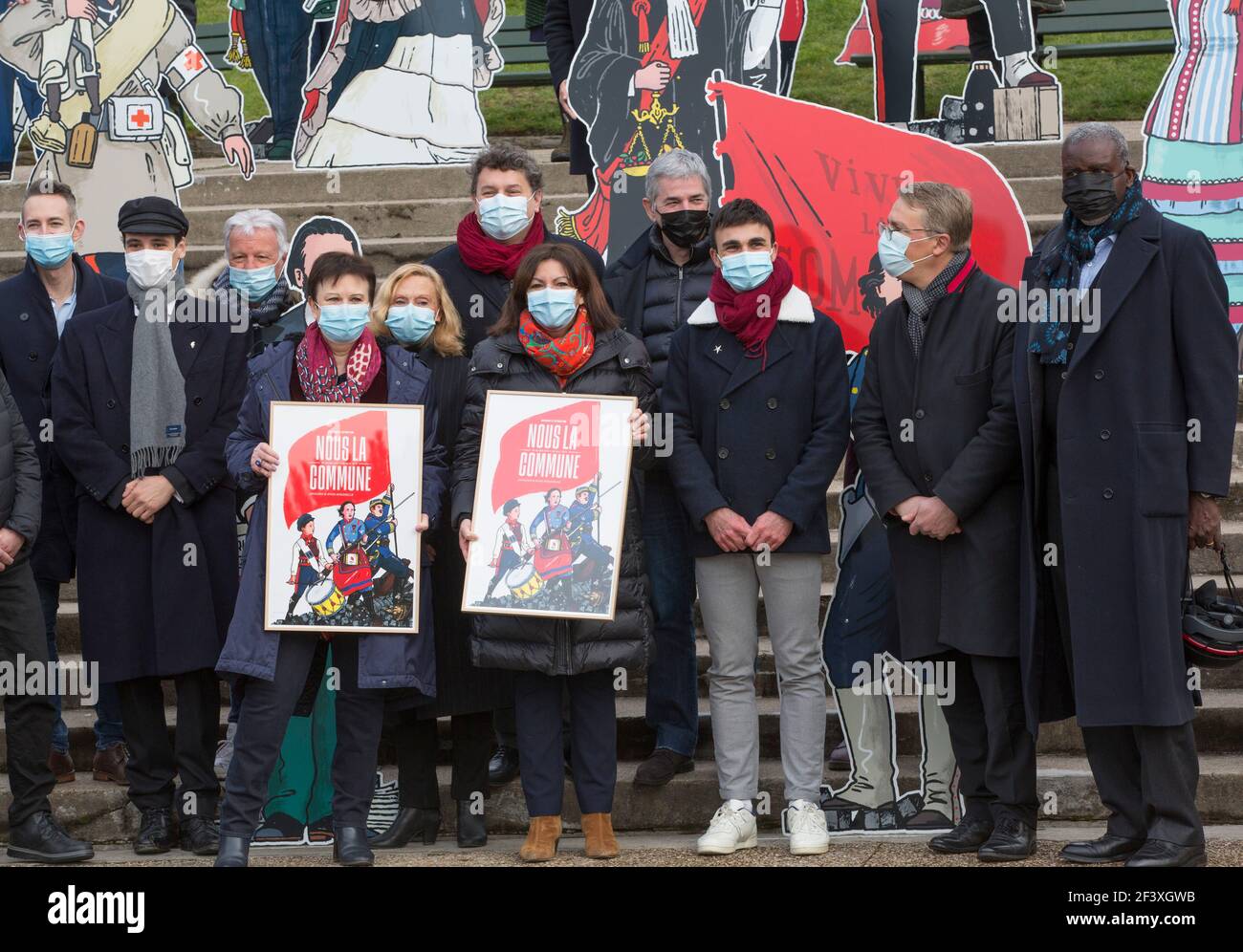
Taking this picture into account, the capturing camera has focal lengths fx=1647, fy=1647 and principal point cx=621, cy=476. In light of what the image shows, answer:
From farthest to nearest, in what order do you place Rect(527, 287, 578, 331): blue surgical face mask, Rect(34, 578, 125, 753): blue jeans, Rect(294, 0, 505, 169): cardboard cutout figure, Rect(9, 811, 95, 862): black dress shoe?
Rect(294, 0, 505, 169): cardboard cutout figure, Rect(34, 578, 125, 753): blue jeans, Rect(9, 811, 95, 862): black dress shoe, Rect(527, 287, 578, 331): blue surgical face mask

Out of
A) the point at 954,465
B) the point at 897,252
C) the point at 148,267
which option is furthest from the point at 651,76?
the point at 954,465

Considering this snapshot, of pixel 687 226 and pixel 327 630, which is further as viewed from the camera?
pixel 687 226

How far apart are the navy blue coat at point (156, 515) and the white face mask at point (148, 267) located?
12 centimetres

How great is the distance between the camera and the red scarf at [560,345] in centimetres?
585

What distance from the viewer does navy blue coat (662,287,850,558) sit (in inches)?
Answer: 232

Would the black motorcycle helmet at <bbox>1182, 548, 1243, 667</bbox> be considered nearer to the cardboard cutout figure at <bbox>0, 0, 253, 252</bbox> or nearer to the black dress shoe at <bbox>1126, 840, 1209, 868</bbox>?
the black dress shoe at <bbox>1126, 840, 1209, 868</bbox>

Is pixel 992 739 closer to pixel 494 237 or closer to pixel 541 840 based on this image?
pixel 541 840

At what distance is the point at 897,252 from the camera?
5.89 metres

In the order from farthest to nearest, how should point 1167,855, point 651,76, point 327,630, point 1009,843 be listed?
point 651,76
point 327,630
point 1009,843
point 1167,855

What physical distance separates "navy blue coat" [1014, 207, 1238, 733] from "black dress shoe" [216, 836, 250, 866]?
2.73m

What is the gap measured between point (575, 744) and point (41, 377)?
9.17 feet

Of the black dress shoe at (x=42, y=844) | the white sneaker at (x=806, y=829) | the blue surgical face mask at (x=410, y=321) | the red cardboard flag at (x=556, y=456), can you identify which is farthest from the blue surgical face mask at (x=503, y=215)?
the black dress shoe at (x=42, y=844)

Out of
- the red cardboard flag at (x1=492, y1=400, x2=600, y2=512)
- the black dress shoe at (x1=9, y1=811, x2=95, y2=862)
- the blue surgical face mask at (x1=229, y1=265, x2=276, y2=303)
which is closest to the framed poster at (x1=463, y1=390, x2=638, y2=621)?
the red cardboard flag at (x1=492, y1=400, x2=600, y2=512)

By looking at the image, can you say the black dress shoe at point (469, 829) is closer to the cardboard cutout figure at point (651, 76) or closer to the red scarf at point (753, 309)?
the red scarf at point (753, 309)
